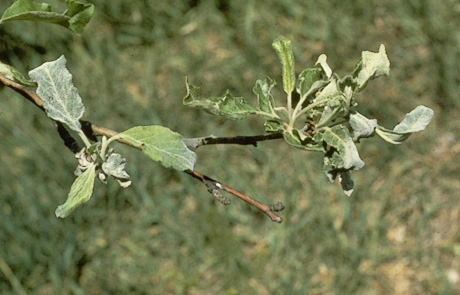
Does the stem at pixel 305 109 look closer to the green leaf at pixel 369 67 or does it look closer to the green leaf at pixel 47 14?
the green leaf at pixel 369 67

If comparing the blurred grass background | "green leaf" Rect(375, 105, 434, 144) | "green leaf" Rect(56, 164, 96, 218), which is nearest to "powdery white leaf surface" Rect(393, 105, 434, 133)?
"green leaf" Rect(375, 105, 434, 144)

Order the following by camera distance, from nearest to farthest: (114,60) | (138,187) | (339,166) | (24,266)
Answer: (339,166) < (24,266) < (138,187) < (114,60)

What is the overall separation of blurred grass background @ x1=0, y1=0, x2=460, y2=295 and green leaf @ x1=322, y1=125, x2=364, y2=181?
1551mm

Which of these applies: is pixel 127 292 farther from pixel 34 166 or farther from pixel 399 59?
pixel 399 59

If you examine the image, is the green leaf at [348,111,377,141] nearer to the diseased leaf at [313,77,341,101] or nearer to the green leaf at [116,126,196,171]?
the diseased leaf at [313,77,341,101]

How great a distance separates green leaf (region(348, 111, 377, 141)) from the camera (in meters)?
0.70

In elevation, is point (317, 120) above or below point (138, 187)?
above

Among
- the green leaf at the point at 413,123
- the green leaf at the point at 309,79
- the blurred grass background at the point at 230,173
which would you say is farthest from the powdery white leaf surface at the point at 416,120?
the blurred grass background at the point at 230,173

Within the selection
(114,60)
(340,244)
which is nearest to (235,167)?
(340,244)

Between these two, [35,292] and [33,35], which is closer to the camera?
[35,292]

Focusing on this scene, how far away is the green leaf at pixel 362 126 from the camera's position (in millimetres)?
702

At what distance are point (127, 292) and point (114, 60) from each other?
0.99 meters

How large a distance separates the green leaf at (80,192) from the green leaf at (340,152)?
0.97 ft

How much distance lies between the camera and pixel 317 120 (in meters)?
0.80
